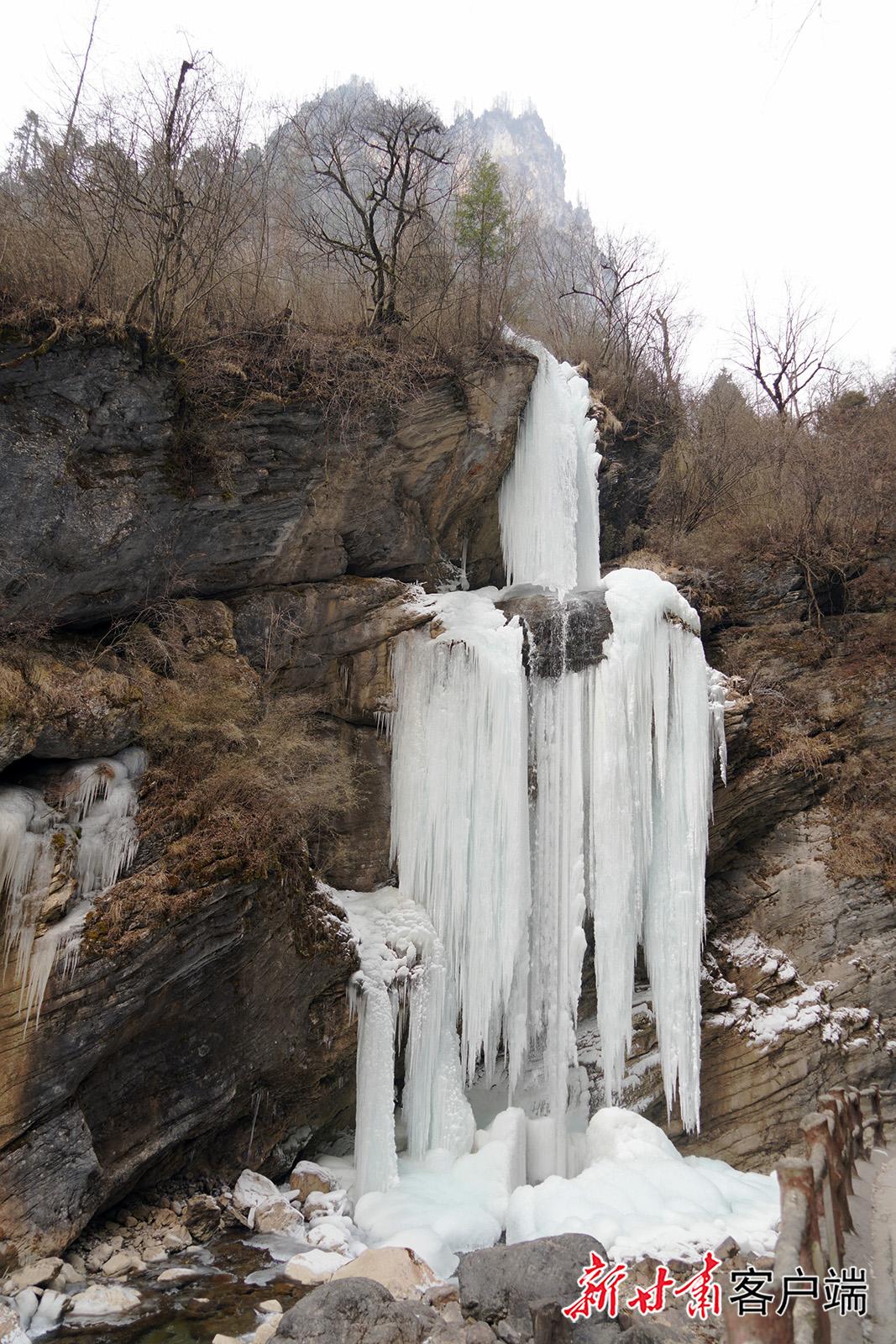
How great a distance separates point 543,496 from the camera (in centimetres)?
1180

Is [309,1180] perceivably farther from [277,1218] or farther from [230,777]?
[230,777]

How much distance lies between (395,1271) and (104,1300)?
1.92 m

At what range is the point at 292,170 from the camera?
40.7ft

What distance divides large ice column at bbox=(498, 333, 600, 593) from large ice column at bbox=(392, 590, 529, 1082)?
57.5 inches

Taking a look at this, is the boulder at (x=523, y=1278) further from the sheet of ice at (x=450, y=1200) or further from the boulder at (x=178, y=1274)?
the boulder at (x=178, y=1274)

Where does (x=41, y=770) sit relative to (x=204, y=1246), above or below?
above

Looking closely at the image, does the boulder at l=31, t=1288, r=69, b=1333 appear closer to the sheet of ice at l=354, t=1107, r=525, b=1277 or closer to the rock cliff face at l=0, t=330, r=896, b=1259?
the rock cliff face at l=0, t=330, r=896, b=1259

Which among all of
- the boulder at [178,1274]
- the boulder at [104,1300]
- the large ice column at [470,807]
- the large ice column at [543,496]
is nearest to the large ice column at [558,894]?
the large ice column at [470,807]

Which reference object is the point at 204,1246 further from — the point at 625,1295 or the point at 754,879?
the point at 754,879

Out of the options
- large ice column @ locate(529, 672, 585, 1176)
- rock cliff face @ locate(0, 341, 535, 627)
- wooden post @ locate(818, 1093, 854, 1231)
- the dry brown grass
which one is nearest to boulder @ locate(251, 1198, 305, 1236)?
the dry brown grass

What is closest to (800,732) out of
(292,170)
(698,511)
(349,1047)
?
(698,511)

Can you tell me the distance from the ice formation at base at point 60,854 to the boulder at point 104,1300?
5.90 feet

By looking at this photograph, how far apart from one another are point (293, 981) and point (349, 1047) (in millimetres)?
1014

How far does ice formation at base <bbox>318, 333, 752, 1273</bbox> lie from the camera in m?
8.74
